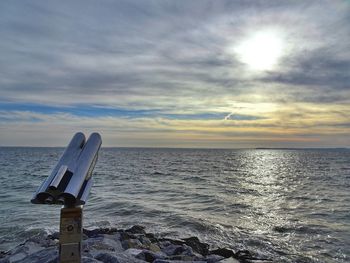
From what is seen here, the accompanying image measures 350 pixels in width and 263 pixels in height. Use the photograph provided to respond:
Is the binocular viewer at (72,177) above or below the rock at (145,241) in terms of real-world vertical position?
above

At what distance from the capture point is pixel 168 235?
1397cm

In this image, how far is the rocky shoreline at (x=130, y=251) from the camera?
7.75m

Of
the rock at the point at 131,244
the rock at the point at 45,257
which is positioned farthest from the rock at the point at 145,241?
the rock at the point at 45,257

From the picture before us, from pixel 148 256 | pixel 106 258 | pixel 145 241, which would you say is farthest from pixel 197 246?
pixel 106 258

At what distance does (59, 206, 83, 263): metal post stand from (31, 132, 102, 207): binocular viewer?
0.36ft

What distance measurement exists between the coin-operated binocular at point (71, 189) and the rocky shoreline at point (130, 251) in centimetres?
333

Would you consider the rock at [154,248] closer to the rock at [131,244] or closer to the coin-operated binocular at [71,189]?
the rock at [131,244]

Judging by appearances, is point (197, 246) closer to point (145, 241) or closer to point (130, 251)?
point (145, 241)

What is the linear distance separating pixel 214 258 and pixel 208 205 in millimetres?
11636

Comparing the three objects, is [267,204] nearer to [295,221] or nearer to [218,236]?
[295,221]

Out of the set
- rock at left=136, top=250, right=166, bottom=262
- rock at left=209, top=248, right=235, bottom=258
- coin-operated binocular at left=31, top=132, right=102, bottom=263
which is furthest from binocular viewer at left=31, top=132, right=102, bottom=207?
rock at left=209, top=248, right=235, bottom=258

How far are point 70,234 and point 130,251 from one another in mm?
5952

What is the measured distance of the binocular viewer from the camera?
3574 millimetres

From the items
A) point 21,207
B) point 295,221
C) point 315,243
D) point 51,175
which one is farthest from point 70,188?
point 21,207
